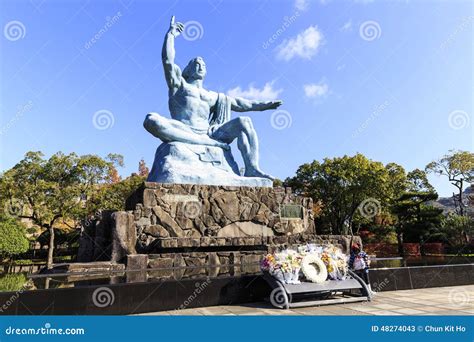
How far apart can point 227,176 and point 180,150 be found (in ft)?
4.87

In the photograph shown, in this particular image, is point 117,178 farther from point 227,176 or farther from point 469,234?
point 469,234

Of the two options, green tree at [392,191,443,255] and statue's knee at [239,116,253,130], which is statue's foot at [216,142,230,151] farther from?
green tree at [392,191,443,255]

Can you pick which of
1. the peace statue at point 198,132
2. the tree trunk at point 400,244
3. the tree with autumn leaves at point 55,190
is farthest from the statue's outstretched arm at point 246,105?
the tree trunk at point 400,244

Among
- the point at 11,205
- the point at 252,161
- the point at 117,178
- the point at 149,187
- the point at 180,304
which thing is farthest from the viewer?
the point at 117,178

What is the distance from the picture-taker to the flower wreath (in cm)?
504

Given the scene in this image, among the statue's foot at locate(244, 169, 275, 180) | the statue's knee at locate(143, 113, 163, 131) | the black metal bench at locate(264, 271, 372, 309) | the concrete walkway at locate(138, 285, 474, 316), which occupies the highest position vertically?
the statue's knee at locate(143, 113, 163, 131)

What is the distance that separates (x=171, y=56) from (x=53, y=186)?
526 inches

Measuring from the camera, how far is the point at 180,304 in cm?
470

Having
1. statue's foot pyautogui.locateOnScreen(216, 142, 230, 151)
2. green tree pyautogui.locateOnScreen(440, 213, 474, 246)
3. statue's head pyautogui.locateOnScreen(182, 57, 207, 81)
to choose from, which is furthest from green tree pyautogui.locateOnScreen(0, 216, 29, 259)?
green tree pyautogui.locateOnScreen(440, 213, 474, 246)

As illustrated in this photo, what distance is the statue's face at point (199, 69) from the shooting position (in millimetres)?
11359

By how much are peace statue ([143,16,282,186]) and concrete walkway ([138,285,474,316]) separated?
5.21m

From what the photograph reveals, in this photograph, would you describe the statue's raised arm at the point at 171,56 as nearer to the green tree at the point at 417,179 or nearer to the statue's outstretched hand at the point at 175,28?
the statue's outstretched hand at the point at 175,28

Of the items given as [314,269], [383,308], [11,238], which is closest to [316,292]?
[314,269]

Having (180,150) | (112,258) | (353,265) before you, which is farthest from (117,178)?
(353,265)
